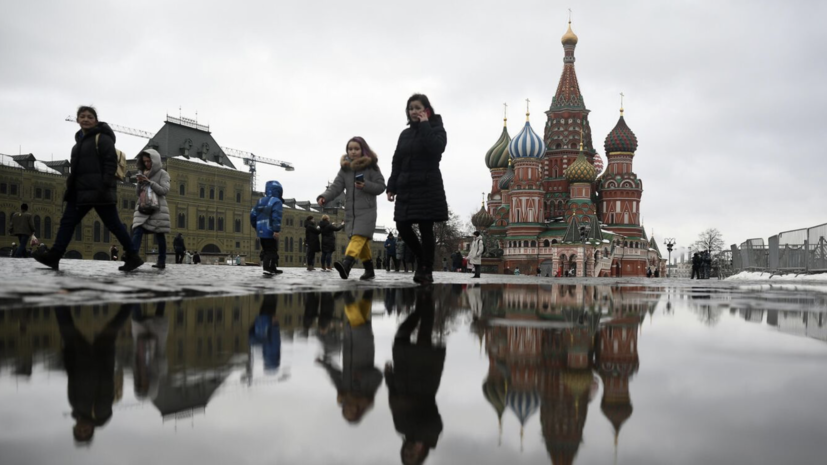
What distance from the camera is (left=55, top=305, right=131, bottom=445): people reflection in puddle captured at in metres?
1.42

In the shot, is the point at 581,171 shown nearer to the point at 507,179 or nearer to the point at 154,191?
the point at 507,179

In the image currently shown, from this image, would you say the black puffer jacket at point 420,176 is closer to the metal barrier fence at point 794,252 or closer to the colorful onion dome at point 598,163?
the metal barrier fence at point 794,252

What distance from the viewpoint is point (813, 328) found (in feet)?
12.8

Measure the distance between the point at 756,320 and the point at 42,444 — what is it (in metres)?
4.23

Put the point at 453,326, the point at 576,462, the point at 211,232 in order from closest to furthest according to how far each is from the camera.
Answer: the point at 576,462 → the point at 453,326 → the point at 211,232

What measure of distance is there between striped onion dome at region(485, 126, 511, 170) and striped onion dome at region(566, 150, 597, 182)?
39.1 ft

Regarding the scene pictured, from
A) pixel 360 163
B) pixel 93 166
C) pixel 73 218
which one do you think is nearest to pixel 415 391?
pixel 360 163

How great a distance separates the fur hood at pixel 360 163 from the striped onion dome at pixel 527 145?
68776mm

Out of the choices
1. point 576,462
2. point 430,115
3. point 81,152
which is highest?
point 430,115

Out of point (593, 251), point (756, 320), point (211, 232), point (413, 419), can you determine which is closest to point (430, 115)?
point (756, 320)

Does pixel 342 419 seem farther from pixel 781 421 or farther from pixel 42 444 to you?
pixel 781 421

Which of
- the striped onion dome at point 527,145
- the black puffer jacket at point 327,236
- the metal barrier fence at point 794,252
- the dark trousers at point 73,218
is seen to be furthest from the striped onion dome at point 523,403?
the striped onion dome at point 527,145

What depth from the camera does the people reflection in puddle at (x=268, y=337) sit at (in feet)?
7.23

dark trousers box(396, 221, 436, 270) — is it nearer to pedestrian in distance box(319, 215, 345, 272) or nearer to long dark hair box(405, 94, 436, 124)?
long dark hair box(405, 94, 436, 124)
